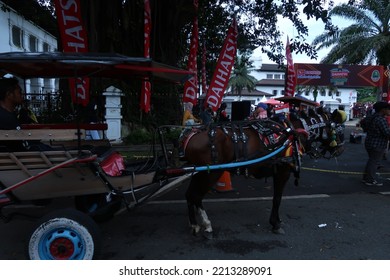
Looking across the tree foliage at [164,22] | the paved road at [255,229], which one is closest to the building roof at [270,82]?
the tree foliage at [164,22]

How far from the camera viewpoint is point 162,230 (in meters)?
4.48

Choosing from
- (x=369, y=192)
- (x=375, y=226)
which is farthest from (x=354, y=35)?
(x=375, y=226)

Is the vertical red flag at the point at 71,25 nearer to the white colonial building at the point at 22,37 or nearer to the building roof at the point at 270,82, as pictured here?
the white colonial building at the point at 22,37

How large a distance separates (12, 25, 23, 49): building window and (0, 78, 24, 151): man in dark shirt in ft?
71.5

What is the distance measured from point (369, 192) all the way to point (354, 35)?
18.0 meters

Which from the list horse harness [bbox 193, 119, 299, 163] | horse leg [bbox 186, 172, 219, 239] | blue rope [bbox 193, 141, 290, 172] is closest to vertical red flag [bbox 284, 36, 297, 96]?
horse harness [bbox 193, 119, 299, 163]

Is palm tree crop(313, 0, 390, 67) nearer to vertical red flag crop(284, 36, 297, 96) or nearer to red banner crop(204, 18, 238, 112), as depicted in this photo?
vertical red flag crop(284, 36, 297, 96)

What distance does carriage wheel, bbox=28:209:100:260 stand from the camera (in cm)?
312

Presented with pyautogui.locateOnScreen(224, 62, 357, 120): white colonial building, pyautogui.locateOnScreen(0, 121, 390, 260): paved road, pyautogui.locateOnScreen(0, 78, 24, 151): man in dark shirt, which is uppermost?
pyautogui.locateOnScreen(224, 62, 357, 120): white colonial building

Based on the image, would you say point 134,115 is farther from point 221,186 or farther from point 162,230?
point 162,230

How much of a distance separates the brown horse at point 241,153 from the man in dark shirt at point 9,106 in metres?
1.90

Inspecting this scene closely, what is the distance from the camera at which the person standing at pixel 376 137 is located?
6738 millimetres

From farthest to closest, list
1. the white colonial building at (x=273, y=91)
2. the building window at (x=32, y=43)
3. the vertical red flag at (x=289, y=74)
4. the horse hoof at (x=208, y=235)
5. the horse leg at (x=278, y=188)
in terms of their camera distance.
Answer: the white colonial building at (x=273, y=91) < the building window at (x=32, y=43) < the vertical red flag at (x=289, y=74) < the horse leg at (x=278, y=188) < the horse hoof at (x=208, y=235)

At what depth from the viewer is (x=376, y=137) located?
6.91 metres
